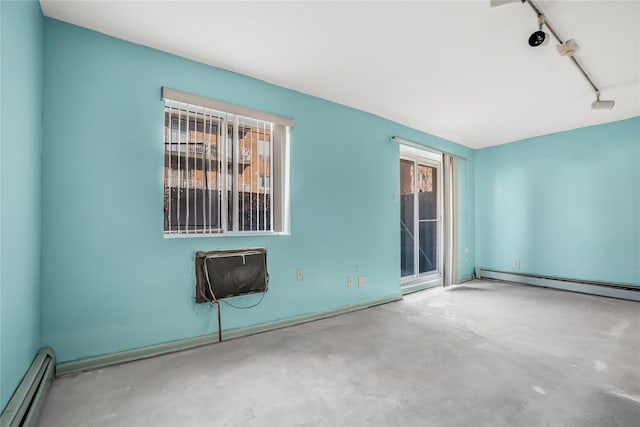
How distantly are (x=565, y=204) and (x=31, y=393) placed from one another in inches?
258

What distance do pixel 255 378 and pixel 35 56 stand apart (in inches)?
103

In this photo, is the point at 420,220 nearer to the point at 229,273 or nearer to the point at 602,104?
the point at 602,104

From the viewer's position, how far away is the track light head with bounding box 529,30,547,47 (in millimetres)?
2214

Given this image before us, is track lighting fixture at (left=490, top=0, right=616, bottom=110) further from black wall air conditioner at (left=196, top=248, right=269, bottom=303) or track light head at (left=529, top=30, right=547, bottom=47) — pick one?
black wall air conditioner at (left=196, top=248, right=269, bottom=303)

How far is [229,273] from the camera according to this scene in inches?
109

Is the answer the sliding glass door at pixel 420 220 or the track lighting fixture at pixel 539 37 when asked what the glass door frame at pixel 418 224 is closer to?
the sliding glass door at pixel 420 220

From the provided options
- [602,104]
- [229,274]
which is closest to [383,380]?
[229,274]

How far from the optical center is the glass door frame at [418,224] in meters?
4.96

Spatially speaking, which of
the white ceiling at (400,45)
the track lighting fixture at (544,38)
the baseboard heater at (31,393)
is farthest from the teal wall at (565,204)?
the baseboard heater at (31,393)

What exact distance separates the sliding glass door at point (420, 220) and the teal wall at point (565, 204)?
3.53 feet

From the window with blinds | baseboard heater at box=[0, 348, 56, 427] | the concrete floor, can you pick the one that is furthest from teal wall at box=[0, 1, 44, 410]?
the window with blinds

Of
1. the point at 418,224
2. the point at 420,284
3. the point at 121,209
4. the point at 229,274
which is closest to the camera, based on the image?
the point at 121,209

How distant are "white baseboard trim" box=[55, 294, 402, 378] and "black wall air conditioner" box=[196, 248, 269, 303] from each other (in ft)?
1.20

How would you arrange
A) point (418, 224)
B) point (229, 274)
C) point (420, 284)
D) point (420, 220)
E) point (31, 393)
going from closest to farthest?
point (31, 393), point (229, 274), point (420, 284), point (418, 224), point (420, 220)
